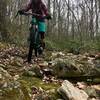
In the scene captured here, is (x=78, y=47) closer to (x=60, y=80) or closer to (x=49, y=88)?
(x=60, y=80)

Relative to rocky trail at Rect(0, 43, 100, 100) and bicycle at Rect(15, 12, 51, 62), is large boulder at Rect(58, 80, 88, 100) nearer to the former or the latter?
rocky trail at Rect(0, 43, 100, 100)

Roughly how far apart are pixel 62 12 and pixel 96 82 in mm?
29577

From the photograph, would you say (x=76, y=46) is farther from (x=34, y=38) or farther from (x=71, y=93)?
(x=71, y=93)

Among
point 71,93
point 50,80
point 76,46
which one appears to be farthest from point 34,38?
point 76,46

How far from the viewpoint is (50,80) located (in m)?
6.04

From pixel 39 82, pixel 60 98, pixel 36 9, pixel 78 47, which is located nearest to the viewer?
pixel 60 98

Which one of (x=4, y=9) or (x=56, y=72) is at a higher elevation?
(x=4, y=9)

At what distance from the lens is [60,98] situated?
478 centimetres

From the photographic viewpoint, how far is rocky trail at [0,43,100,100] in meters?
4.70

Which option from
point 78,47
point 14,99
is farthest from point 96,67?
point 78,47

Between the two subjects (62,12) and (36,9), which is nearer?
(36,9)

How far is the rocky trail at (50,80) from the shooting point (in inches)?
185

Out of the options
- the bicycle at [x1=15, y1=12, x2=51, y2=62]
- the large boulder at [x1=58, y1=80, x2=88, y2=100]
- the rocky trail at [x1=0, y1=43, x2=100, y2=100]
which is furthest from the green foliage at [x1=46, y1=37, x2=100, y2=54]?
the large boulder at [x1=58, y1=80, x2=88, y2=100]

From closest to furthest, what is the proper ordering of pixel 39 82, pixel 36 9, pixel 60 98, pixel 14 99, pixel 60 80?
pixel 14 99, pixel 60 98, pixel 39 82, pixel 60 80, pixel 36 9
